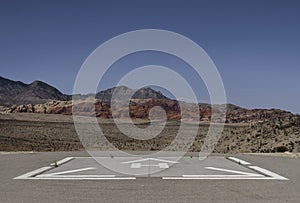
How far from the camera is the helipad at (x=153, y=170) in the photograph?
1086 centimetres

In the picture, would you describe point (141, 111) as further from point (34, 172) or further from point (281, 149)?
point (34, 172)

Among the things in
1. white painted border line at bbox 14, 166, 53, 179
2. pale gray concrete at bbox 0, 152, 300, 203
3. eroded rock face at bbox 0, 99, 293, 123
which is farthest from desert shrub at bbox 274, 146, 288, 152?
eroded rock face at bbox 0, 99, 293, 123

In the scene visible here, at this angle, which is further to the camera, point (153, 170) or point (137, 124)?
point (137, 124)

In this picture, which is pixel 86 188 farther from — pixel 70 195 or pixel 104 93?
pixel 104 93

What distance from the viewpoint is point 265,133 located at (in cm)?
3284

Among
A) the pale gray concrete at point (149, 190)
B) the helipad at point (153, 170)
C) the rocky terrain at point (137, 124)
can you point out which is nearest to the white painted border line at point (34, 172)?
the helipad at point (153, 170)

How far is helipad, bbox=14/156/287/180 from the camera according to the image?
1086cm

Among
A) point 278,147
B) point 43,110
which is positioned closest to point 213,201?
point 278,147

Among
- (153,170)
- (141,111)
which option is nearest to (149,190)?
(153,170)

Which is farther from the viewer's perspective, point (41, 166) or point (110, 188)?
point (41, 166)

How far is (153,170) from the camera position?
12.2 meters

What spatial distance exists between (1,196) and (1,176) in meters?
2.74

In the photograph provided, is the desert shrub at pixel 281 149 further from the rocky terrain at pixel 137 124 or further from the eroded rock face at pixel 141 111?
the eroded rock face at pixel 141 111

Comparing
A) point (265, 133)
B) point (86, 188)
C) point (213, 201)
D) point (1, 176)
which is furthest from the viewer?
point (265, 133)
